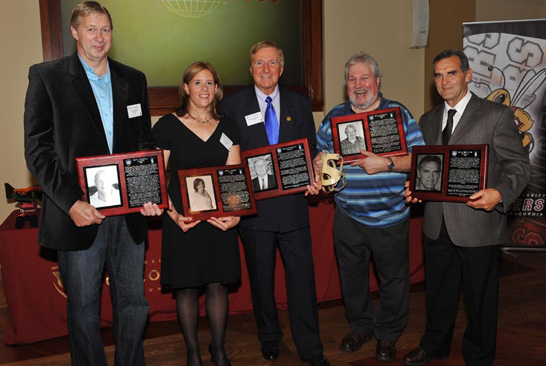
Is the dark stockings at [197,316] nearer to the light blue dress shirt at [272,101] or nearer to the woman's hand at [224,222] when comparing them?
the woman's hand at [224,222]

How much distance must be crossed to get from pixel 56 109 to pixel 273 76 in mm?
1111

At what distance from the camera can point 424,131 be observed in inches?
106

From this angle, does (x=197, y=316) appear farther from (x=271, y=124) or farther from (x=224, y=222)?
(x=271, y=124)

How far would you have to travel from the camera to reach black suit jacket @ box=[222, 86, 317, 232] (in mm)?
2627

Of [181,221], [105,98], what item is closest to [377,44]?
[181,221]

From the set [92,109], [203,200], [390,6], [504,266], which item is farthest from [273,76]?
[390,6]

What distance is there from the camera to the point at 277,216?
263 cm

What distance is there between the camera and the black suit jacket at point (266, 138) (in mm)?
2627

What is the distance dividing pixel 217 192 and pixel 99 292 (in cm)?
71

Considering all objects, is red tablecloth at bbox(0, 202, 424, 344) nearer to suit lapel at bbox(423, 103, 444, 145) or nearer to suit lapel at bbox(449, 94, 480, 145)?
suit lapel at bbox(423, 103, 444, 145)

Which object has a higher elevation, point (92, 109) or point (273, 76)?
point (273, 76)

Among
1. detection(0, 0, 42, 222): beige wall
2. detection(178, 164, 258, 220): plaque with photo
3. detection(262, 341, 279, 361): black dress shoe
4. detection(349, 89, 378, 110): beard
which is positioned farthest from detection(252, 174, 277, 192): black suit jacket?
detection(0, 0, 42, 222): beige wall

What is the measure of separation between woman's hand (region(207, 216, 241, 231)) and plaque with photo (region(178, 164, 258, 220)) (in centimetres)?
4

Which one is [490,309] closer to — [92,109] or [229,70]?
[92,109]
